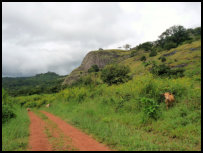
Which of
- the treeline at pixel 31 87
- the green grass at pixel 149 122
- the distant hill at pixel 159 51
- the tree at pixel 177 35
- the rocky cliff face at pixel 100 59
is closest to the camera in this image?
the green grass at pixel 149 122

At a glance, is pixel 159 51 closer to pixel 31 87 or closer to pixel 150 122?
pixel 150 122

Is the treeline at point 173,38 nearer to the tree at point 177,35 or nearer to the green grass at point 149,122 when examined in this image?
the tree at point 177,35

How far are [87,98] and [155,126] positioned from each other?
290 inches

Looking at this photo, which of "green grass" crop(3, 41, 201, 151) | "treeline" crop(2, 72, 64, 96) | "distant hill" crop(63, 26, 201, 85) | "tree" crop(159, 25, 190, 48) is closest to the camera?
"green grass" crop(3, 41, 201, 151)

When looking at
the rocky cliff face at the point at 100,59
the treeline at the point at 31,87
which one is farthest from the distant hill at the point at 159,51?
the treeline at the point at 31,87

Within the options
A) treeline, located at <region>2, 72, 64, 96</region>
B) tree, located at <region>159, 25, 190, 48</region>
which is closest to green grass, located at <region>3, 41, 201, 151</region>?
treeline, located at <region>2, 72, 64, 96</region>

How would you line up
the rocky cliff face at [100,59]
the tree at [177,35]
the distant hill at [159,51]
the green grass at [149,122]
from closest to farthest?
the green grass at [149,122]
the distant hill at [159,51]
the tree at [177,35]
the rocky cliff face at [100,59]

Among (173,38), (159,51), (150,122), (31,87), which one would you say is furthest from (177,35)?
(31,87)

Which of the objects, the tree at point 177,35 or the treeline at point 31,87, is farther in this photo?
the tree at point 177,35

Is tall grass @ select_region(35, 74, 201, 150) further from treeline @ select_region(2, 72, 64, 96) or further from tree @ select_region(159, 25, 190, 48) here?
tree @ select_region(159, 25, 190, 48)

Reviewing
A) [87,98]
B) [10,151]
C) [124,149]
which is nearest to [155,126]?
[124,149]

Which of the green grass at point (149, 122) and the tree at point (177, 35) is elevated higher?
the tree at point (177, 35)

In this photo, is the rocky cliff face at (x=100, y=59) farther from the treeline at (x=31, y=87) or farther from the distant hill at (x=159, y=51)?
the treeline at (x=31, y=87)

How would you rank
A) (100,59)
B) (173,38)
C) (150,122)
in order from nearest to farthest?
(150,122)
(173,38)
(100,59)
